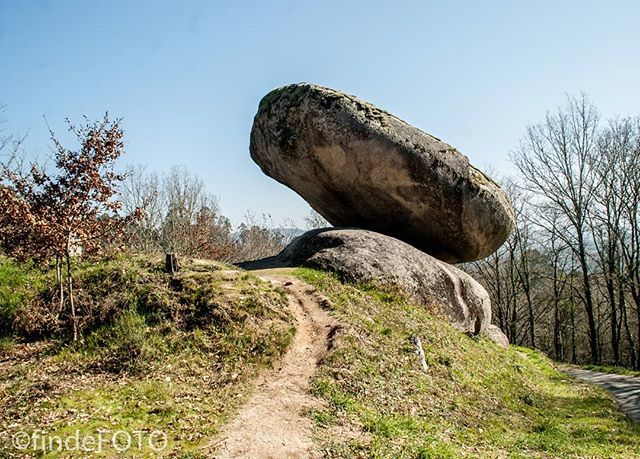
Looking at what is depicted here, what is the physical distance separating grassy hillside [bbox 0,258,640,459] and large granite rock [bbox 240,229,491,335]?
1092 millimetres

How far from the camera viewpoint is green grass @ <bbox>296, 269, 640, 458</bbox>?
729 cm

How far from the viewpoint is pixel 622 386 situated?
1644cm

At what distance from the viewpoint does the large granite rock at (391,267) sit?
46.2ft

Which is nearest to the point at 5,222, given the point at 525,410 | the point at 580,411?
the point at 525,410

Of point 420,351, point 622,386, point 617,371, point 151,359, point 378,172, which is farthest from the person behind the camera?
point 617,371

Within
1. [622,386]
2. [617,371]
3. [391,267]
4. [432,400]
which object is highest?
[391,267]

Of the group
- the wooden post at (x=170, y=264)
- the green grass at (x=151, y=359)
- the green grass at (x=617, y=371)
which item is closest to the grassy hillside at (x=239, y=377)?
the green grass at (x=151, y=359)

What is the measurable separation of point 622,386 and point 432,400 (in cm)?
1156

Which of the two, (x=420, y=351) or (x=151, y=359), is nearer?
(x=151, y=359)

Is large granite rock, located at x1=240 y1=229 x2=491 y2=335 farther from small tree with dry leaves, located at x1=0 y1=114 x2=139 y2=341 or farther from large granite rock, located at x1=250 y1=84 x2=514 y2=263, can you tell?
small tree with dry leaves, located at x1=0 y1=114 x2=139 y2=341

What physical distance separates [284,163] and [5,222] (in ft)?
32.9

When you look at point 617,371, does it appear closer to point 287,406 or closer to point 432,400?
point 432,400

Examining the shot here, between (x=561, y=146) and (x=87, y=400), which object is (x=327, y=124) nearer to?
(x=87, y=400)

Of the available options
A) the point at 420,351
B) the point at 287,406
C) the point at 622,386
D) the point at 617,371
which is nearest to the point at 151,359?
the point at 287,406
